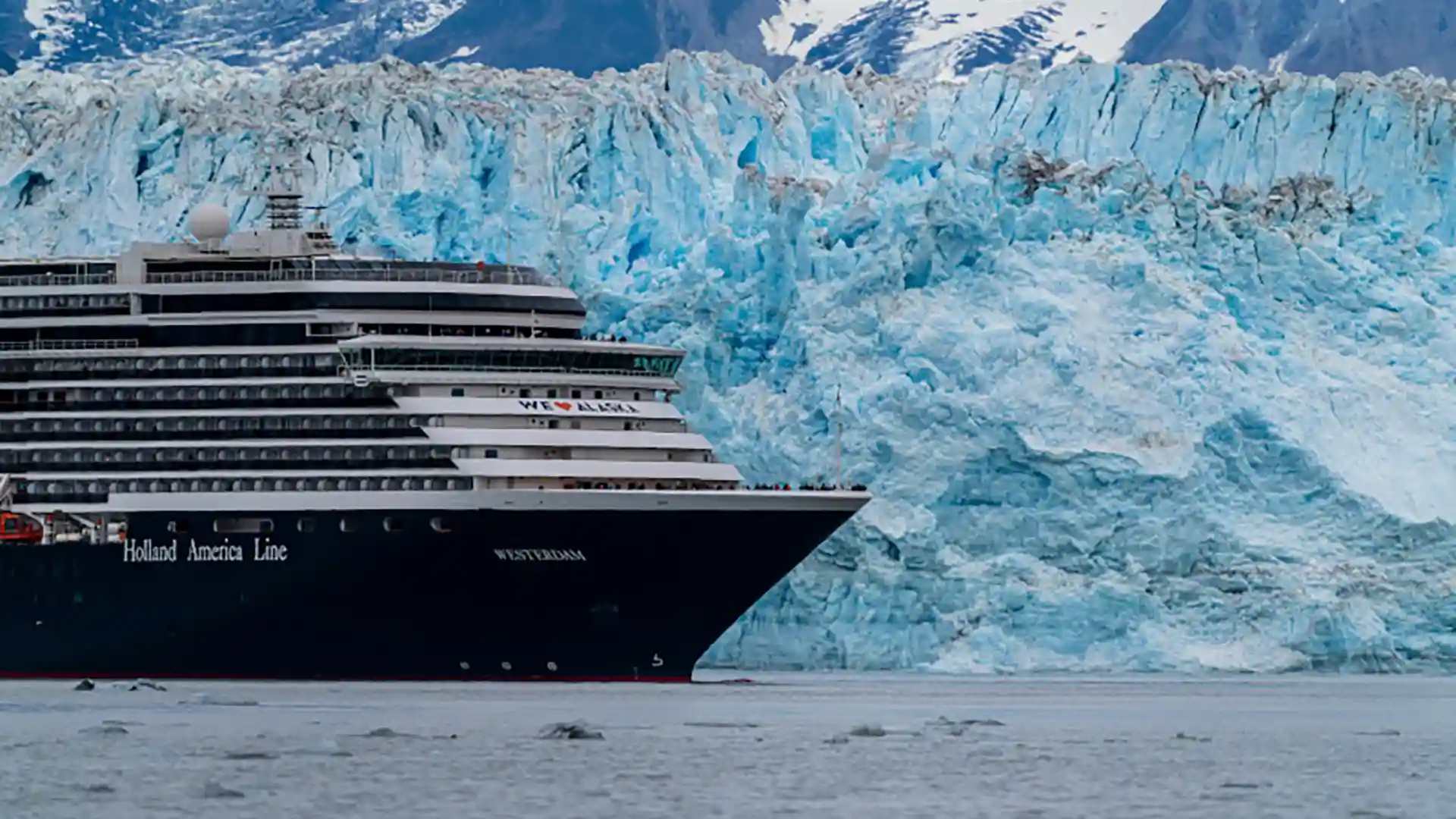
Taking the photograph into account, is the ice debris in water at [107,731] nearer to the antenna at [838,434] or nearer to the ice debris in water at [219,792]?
the ice debris in water at [219,792]

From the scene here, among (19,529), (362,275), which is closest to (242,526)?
(19,529)

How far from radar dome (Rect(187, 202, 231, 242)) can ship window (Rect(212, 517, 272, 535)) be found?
5.46 m

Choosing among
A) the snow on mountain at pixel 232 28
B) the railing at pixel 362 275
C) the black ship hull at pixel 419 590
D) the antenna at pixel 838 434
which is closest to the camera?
the black ship hull at pixel 419 590

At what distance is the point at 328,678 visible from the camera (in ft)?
148

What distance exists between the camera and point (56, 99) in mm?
59094

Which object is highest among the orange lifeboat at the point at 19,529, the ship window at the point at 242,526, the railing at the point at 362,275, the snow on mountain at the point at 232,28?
the snow on mountain at the point at 232,28

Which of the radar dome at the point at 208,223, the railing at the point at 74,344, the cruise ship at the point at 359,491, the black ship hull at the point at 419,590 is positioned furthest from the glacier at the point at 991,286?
the railing at the point at 74,344

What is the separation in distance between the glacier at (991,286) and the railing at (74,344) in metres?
7.12

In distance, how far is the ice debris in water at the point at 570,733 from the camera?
3488 centimetres

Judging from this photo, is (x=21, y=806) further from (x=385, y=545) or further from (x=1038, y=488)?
(x=1038, y=488)

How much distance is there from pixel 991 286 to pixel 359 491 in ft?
40.5

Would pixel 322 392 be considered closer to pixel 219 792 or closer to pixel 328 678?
pixel 328 678

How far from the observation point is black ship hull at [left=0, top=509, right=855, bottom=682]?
44156 millimetres

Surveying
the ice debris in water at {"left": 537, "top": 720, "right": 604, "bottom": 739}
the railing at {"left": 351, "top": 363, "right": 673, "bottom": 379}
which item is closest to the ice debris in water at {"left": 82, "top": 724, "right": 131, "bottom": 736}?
the ice debris in water at {"left": 537, "top": 720, "right": 604, "bottom": 739}
